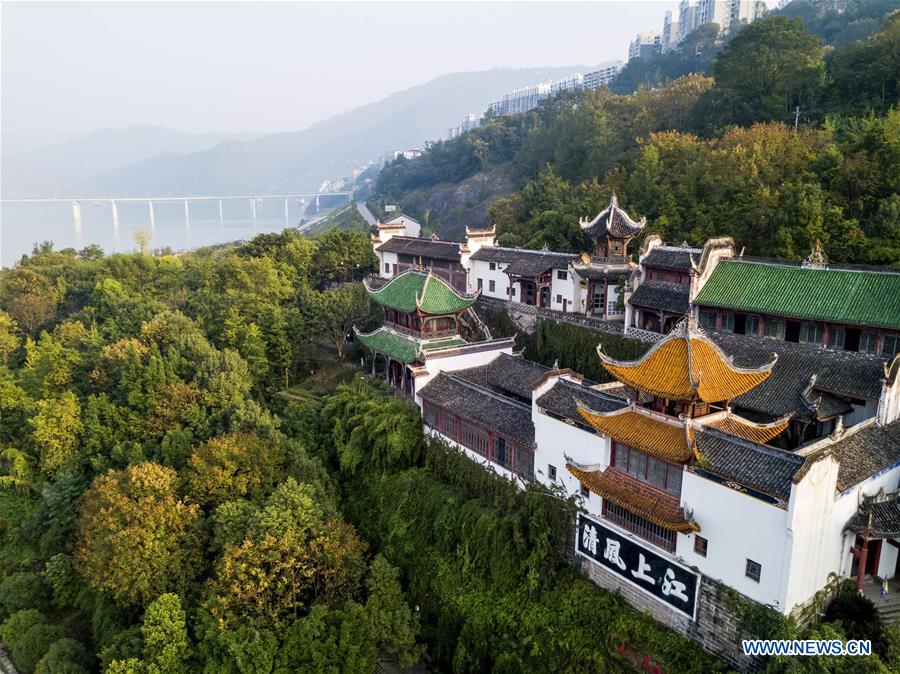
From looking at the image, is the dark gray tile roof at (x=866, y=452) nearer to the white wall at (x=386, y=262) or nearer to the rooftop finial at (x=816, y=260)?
the rooftop finial at (x=816, y=260)

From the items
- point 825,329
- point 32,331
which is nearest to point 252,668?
point 825,329

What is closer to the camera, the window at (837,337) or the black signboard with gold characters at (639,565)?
the black signboard with gold characters at (639,565)

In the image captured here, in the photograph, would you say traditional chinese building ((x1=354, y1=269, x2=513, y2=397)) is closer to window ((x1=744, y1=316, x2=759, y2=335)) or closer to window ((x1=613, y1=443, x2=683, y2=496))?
window ((x1=744, y1=316, x2=759, y2=335))

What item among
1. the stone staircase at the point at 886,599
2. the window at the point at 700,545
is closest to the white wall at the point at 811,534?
the stone staircase at the point at 886,599

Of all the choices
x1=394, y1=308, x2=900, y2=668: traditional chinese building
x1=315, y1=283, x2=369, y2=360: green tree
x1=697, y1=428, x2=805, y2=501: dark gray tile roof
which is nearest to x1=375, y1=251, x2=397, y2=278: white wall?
x1=315, y1=283, x2=369, y2=360: green tree

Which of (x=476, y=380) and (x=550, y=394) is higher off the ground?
(x=550, y=394)

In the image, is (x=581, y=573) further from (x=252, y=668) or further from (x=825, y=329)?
(x=825, y=329)
